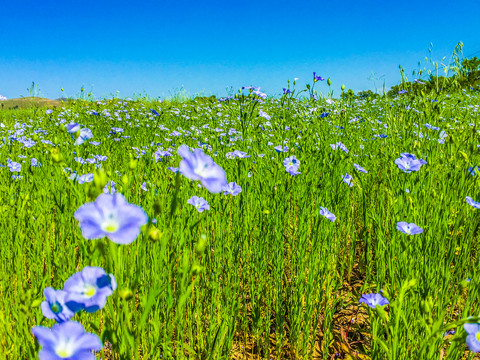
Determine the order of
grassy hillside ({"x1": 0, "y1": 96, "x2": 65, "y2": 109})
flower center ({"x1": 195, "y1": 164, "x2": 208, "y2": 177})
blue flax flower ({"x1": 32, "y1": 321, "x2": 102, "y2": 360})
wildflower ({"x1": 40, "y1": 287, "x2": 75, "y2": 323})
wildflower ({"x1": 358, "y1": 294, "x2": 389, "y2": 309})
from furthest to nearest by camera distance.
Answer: grassy hillside ({"x1": 0, "y1": 96, "x2": 65, "y2": 109}) < wildflower ({"x1": 358, "y1": 294, "x2": 389, "y2": 309}) < flower center ({"x1": 195, "y1": 164, "x2": 208, "y2": 177}) < wildflower ({"x1": 40, "y1": 287, "x2": 75, "y2": 323}) < blue flax flower ({"x1": 32, "y1": 321, "x2": 102, "y2": 360})

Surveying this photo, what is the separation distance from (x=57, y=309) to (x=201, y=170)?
0.47 metres

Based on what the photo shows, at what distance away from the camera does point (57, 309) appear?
715 mm

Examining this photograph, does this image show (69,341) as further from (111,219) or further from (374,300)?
(374,300)

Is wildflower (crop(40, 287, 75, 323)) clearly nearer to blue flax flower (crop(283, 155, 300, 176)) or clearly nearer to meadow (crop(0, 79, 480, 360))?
meadow (crop(0, 79, 480, 360))

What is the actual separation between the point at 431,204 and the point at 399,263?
697 millimetres

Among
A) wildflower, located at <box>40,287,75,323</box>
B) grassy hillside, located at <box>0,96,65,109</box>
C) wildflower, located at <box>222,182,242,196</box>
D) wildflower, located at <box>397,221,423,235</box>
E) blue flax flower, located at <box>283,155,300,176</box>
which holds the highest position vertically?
grassy hillside, located at <box>0,96,65,109</box>

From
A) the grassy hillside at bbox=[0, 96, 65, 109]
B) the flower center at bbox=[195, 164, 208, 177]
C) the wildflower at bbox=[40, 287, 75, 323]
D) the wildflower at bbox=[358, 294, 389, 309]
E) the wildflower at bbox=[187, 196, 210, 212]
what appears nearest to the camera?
the wildflower at bbox=[40, 287, 75, 323]

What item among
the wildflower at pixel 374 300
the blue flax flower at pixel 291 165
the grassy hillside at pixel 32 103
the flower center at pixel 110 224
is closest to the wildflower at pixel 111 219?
the flower center at pixel 110 224

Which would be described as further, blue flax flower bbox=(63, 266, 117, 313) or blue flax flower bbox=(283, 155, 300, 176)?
blue flax flower bbox=(283, 155, 300, 176)

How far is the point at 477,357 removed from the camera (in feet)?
5.03

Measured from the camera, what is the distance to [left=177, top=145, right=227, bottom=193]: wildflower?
790mm

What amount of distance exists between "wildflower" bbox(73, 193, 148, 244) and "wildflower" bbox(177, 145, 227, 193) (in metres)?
0.15

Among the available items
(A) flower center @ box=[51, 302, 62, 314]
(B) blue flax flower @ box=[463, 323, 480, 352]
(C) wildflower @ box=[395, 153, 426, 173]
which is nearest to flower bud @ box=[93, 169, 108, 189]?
(A) flower center @ box=[51, 302, 62, 314]

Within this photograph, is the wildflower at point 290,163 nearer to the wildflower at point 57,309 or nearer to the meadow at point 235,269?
the meadow at point 235,269
